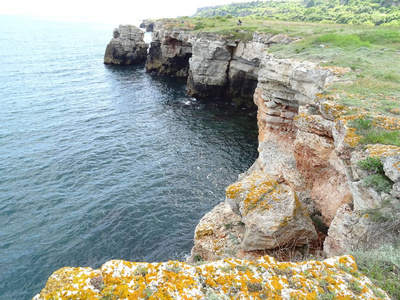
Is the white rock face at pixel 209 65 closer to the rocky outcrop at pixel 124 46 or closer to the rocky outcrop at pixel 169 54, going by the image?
the rocky outcrop at pixel 169 54

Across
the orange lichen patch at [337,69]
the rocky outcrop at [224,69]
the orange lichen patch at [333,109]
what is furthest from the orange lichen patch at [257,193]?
the rocky outcrop at [224,69]

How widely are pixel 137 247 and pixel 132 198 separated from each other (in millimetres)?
5847

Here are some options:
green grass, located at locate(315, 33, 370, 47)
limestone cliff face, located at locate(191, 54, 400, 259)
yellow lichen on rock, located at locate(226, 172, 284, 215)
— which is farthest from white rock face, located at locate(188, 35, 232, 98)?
yellow lichen on rock, located at locate(226, 172, 284, 215)

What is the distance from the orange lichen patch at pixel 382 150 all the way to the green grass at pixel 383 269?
144 inches

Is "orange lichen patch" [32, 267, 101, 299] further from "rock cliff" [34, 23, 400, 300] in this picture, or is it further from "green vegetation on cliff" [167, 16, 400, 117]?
"green vegetation on cliff" [167, 16, 400, 117]

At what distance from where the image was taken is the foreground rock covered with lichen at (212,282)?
5.72m

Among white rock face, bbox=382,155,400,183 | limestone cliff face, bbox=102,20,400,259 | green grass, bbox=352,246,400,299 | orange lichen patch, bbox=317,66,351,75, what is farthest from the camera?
orange lichen patch, bbox=317,66,351,75

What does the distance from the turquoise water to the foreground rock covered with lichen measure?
12873mm

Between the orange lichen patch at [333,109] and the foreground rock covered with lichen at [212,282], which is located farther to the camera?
the orange lichen patch at [333,109]

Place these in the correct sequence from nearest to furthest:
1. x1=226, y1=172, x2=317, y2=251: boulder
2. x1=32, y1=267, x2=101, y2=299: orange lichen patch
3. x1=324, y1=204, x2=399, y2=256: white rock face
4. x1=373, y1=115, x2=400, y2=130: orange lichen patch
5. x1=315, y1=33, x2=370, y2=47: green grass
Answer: x1=32, y1=267, x2=101, y2=299: orange lichen patch < x1=324, y1=204, x2=399, y2=256: white rock face < x1=373, y1=115, x2=400, y2=130: orange lichen patch < x1=226, y1=172, x2=317, y2=251: boulder < x1=315, y1=33, x2=370, y2=47: green grass

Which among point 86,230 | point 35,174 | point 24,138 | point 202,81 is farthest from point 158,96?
point 86,230

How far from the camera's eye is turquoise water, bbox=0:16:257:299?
788 inches

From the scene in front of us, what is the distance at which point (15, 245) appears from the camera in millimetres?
19906

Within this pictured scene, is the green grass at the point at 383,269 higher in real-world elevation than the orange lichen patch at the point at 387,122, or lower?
lower
